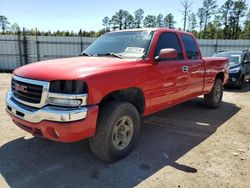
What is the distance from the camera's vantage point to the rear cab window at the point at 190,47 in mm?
5285

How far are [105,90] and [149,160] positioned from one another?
A: 1.31 meters

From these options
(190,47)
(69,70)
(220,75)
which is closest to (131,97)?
(69,70)

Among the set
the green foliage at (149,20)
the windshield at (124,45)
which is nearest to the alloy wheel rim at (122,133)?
the windshield at (124,45)

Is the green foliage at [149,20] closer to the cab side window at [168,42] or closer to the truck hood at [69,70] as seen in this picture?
the cab side window at [168,42]

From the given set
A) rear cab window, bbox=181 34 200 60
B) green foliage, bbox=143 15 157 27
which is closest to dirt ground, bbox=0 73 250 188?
rear cab window, bbox=181 34 200 60

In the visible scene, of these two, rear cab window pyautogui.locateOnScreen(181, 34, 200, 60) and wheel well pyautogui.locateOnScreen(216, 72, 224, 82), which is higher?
rear cab window pyautogui.locateOnScreen(181, 34, 200, 60)

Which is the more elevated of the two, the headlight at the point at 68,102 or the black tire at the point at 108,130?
the headlight at the point at 68,102

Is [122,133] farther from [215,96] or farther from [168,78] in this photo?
[215,96]

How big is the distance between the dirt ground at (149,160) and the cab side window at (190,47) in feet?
5.13

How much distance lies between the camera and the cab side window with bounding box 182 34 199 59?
17.4 feet

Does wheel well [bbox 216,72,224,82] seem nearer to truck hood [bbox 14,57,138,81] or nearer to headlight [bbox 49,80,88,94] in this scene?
truck hood [bbox 14,57,138,81]

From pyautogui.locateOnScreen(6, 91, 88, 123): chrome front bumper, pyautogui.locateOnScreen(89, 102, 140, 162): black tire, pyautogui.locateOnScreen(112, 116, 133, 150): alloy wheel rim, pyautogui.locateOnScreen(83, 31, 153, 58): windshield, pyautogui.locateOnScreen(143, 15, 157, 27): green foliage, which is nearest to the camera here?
pyautogui.locateOnScreen(6, 91, 88, 123): chrome front bumper

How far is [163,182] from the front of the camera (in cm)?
304

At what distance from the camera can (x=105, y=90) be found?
314cm
